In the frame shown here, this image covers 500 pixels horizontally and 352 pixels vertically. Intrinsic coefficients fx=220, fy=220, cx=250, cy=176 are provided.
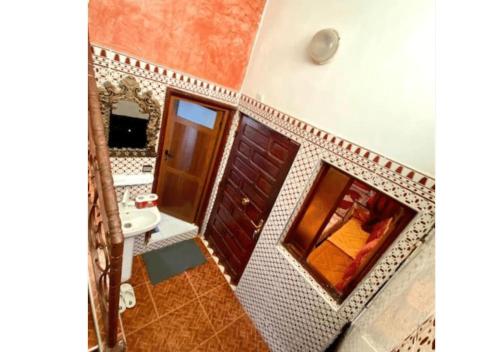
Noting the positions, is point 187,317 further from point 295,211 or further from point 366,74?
point 366,74

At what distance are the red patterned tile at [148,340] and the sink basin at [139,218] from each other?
107 centimetres

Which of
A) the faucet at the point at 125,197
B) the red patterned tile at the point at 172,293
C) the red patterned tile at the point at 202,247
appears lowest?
the red patterned tile at the point at 172,293

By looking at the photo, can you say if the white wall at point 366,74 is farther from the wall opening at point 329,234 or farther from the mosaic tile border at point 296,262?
the wall opening at point 329,234

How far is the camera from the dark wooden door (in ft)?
8.21

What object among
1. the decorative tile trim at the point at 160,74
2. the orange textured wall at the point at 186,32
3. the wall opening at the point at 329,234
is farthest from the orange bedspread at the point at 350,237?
the orange textured wall at the point at 186,32

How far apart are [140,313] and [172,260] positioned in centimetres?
81

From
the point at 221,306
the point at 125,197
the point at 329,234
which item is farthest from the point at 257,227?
the point at 329,234

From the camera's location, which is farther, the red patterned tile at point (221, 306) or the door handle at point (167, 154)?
the door handle at point (167, 154)

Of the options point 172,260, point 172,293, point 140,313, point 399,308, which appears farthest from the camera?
point 172,260

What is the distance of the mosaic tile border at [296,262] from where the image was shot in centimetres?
161

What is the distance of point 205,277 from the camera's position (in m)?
3.21

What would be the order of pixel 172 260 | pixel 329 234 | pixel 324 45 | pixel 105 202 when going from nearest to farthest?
1. pixel 105 202
2. pixel 324 45
3. pixel 172 260
4. pixel 329 234

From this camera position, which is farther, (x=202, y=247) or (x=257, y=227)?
(x=202, y=247)
